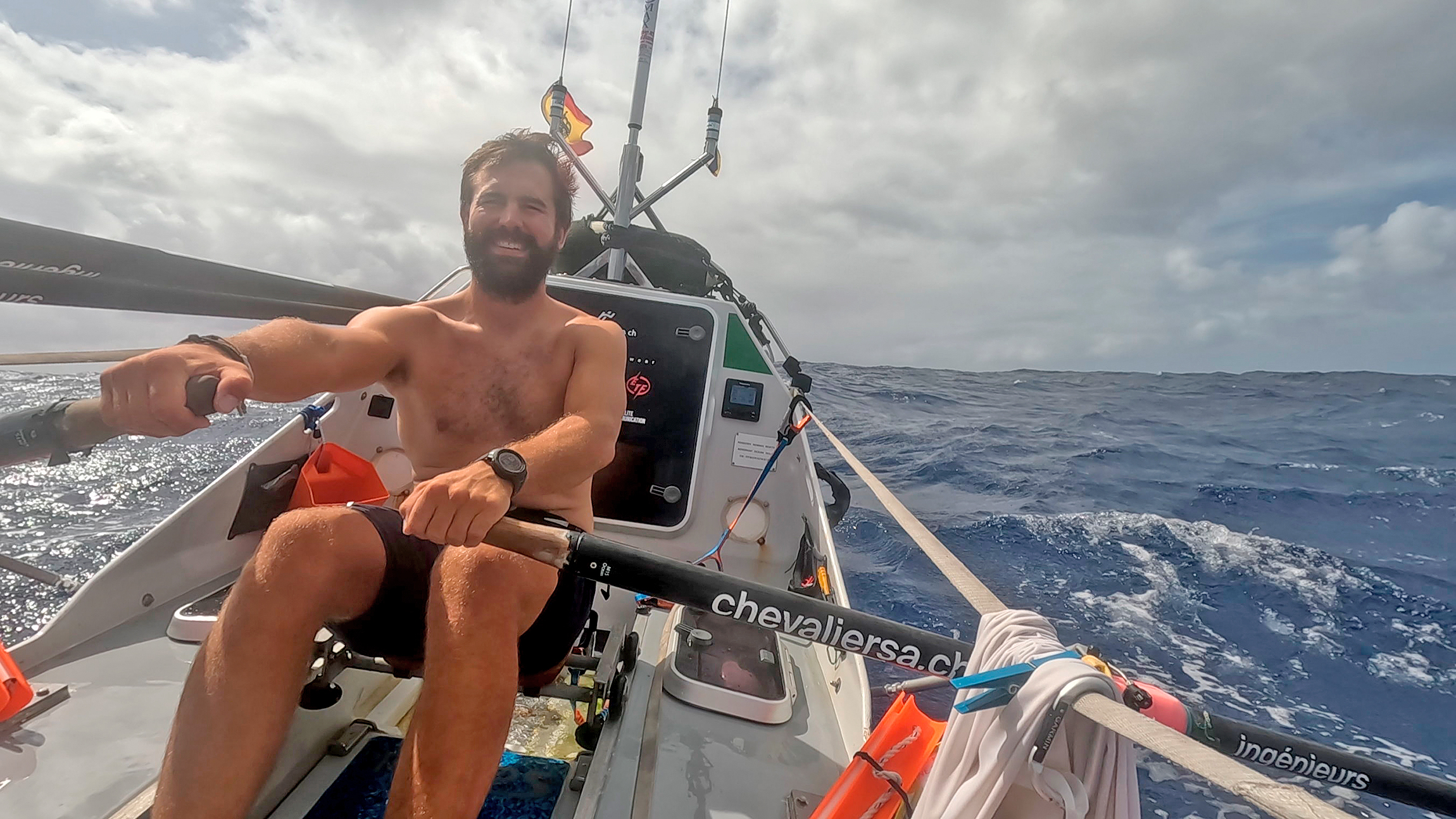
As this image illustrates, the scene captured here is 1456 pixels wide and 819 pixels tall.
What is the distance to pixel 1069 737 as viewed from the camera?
41.7 inches

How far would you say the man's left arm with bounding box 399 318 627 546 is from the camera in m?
1.14

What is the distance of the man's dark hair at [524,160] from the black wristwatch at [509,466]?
0.98m

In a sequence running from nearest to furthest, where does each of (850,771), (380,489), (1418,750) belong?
(850,771), (380,489), (1418,750)

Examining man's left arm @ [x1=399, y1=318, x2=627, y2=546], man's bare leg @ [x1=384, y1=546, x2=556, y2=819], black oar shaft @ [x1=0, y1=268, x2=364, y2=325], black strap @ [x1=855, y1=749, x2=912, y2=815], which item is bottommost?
black strap @ [x1=855, y1=749, x2=912, y2=815]

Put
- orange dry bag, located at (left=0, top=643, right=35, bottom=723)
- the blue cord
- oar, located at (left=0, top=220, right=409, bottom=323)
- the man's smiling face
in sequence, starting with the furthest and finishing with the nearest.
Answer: the blue cord < the man's smiling face < orange dry bag, located at (left=0, top=643, right=35, bottom=723) < oar, located at (left=0, top=220, right=409, bottom=323)

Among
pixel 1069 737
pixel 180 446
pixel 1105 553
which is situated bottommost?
pixel 180 446

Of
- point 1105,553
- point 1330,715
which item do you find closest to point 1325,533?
point 1105,553

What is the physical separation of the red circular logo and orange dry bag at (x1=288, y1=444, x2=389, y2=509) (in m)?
1.36

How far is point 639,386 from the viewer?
3.70 meters

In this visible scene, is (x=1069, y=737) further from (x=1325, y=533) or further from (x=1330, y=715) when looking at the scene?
(x=1325, y=533)

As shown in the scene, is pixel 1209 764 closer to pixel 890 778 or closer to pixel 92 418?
pixel 890 778

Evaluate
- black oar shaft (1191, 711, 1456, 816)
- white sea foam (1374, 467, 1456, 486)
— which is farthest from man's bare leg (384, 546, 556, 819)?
white sea foam (1374, 467, 1456, 486)

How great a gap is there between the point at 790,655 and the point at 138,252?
8.04ft

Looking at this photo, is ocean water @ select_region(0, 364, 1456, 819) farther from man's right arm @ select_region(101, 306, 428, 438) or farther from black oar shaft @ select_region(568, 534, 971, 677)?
man's right arm @ select_region(101, 306, 428, 438)
